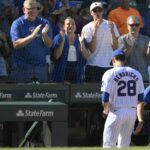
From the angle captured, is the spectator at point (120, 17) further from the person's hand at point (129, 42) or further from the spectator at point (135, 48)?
the person's hand at point (129, 42)

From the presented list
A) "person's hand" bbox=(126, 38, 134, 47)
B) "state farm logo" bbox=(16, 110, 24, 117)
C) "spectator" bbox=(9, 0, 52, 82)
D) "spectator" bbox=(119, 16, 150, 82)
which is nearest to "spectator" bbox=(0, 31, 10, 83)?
"spectator" bbox=(9, 0, 52, 82)

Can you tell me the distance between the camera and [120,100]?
966 cm

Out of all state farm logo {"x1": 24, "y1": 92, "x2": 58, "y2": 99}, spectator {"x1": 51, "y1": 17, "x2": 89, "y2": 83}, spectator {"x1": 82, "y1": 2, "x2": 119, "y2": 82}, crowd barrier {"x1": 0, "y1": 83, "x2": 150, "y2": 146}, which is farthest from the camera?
spectator {"x1": 82, "y1": 2, "x2": 119, "y2": 82}

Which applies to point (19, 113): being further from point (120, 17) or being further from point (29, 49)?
point (120, 17)

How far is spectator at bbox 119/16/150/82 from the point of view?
11.4 metres

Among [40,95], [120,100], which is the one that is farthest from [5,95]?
[120,100]

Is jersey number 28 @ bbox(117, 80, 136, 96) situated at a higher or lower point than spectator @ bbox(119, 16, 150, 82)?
lower

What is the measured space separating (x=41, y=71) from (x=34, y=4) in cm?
112

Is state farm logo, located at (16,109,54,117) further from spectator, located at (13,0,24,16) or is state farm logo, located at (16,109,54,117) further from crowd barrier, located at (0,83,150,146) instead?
spectator, located at (13,0,24,16)

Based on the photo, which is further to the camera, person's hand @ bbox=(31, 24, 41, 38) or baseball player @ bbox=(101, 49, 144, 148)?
person's hand @ bbox=(31, 24, 41, 38)

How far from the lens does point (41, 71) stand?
10875mm

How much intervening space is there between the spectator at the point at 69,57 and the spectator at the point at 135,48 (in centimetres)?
75

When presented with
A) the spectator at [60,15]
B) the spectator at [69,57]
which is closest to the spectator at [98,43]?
the spectator at [69,57]

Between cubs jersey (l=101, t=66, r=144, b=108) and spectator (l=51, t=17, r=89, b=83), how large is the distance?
5.04ft
